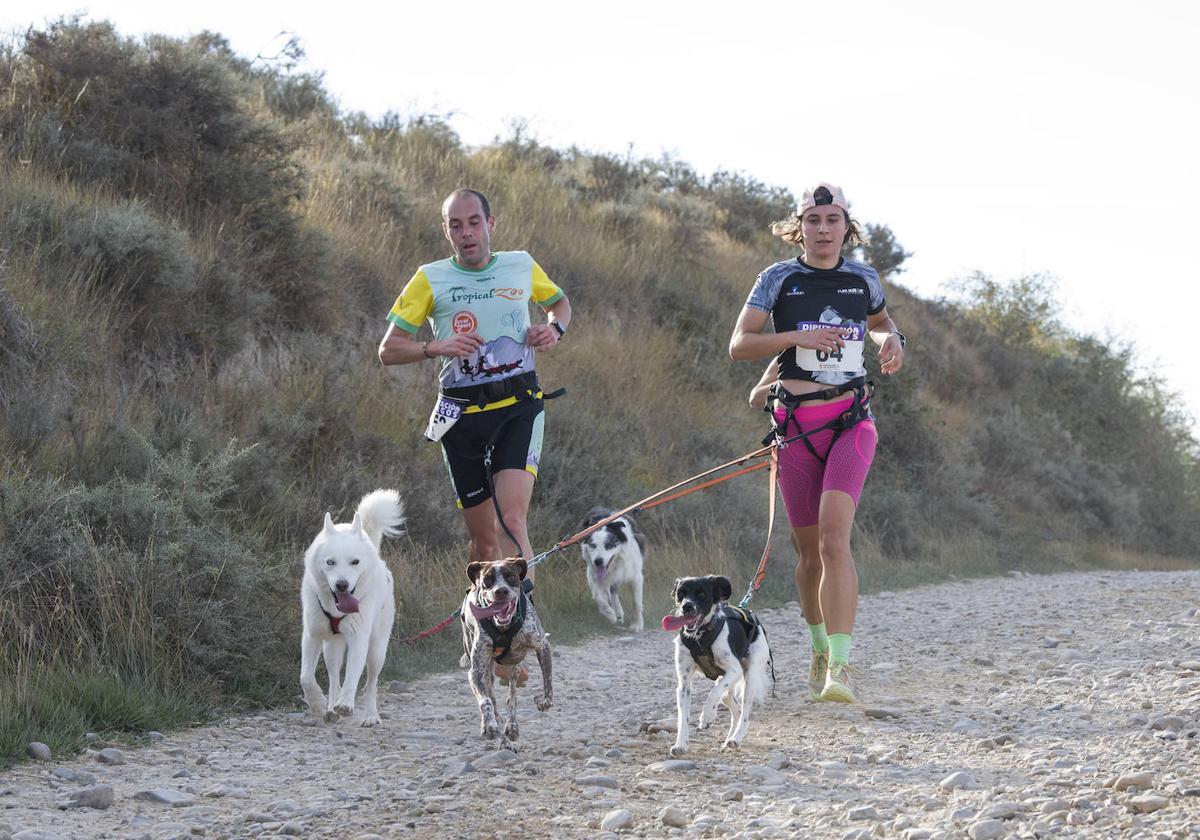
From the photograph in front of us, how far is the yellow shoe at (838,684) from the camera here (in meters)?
6.47

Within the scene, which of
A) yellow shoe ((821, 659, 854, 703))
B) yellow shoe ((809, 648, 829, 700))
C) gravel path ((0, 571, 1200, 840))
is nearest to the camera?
gravel path ((0, 571, 1200, 840))

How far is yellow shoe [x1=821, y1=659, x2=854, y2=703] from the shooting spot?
6469 millimetres

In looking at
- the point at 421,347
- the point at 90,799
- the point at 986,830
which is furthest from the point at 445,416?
the point at 986,830

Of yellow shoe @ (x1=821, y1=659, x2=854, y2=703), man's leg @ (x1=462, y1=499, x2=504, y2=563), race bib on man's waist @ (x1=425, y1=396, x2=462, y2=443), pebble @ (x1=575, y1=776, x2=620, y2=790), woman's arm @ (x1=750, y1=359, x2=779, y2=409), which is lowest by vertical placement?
pebble @ (x1=575, y1=776, x2=620, y2=790)

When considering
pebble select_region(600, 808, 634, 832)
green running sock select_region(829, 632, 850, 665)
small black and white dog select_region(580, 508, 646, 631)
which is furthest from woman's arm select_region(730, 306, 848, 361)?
small black and white dog select_region(580, 508, 646, 631)

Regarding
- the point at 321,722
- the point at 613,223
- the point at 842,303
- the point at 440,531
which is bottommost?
the point at 321,722

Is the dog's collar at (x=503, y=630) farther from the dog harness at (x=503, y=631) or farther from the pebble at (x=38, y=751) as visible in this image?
the pebble at (x=38, y=751)

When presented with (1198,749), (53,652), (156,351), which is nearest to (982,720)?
(1198,749)

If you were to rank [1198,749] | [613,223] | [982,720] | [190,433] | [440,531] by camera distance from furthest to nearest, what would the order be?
[613,223] < [440,531] < [190,433] < [982,720] < [1198,749]

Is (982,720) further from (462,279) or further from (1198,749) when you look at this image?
(462,279)

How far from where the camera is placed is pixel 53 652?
657 centimetres

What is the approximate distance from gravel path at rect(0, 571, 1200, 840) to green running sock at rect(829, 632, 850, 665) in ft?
0.96

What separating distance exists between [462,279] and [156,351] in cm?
→ 578

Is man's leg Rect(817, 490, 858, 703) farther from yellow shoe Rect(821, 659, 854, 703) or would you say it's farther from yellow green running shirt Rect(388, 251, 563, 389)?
yellow green running shirt Rect(388, 251, 563, 389)
